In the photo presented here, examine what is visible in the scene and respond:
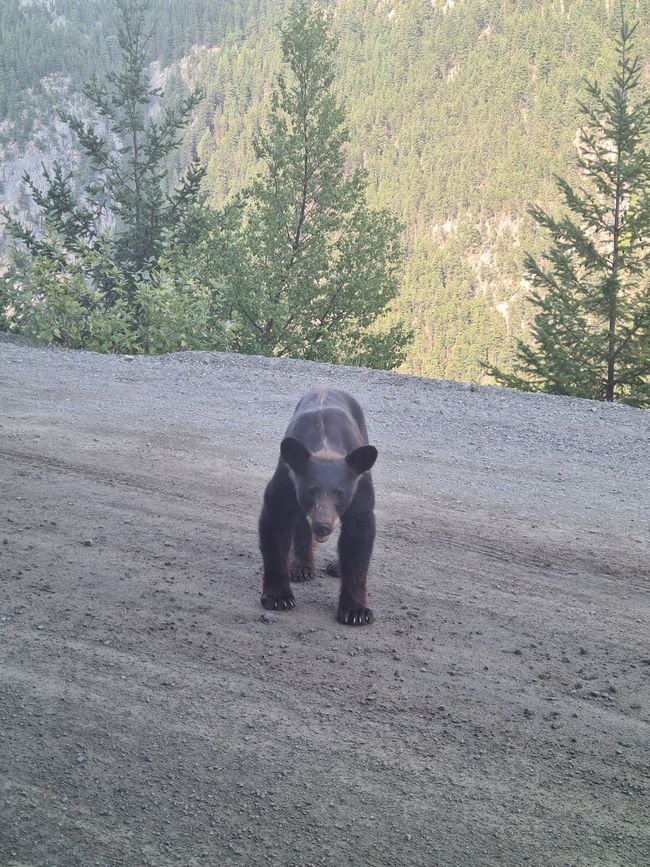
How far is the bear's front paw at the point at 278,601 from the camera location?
538 cm

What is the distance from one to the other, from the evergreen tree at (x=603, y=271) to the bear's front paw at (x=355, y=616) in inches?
596

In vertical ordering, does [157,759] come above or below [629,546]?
below

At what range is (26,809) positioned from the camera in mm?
3314

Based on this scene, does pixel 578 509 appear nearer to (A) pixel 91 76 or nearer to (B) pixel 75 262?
(B) pixel 75 262

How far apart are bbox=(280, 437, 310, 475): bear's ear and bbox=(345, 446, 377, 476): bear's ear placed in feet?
0.83

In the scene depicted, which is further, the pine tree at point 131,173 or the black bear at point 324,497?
the pine tree at point 131,173

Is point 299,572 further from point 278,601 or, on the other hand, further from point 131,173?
point 131,173

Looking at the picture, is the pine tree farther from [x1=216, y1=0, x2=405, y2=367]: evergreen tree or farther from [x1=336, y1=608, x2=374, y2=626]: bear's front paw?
[x1=336, y1=608, x2=374, y2=626]: bear's front paw

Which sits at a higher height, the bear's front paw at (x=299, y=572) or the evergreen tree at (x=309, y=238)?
the evergreen tree at (x=309, y=238)

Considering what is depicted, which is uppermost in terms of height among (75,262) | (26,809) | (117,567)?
(75,262)

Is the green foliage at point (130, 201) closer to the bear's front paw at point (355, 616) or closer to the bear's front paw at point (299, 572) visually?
the bear's front paw at point (299, 572)

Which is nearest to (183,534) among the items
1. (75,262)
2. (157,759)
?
(157,759)

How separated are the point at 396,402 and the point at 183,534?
5.93m

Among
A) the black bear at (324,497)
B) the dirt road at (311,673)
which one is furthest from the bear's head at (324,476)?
the dirt road at (311,673)
